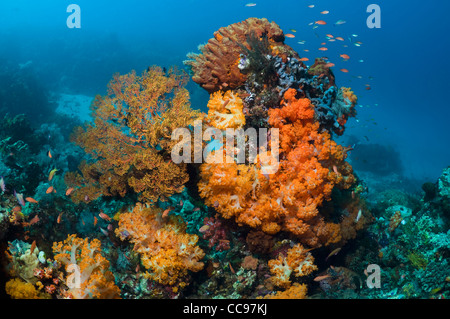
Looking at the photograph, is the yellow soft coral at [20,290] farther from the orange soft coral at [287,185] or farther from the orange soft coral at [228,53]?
the orange soft coral at [228,53]

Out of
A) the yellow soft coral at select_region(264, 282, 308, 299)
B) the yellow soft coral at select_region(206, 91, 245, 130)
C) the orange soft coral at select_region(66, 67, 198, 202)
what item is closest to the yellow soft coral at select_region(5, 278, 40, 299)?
the orange soft coral at select_region(66, 67, 198, 202)

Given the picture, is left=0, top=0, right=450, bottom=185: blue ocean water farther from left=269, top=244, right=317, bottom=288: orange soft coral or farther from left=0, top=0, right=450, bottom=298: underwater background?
left=269, top=244, right=317, bottom=288: orange soft coral

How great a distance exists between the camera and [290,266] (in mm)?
4867

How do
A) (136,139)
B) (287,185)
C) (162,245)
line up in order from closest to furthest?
(162,245), (287,185), (136,139)

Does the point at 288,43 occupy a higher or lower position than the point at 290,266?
higher

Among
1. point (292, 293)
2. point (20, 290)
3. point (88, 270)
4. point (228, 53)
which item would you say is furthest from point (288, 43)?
point (20, 290)

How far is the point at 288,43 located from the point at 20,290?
10823cm

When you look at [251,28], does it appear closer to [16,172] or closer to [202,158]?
[202,158]

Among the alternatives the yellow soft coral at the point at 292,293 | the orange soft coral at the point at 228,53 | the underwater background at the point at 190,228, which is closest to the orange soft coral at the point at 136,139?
the underwater background at the point at 190,228

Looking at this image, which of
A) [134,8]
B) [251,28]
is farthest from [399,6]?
[251,28]

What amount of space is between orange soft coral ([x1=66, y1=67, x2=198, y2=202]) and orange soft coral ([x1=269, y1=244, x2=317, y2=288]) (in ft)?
Result: 8.21

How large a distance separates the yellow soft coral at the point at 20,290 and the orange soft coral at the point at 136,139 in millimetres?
1943

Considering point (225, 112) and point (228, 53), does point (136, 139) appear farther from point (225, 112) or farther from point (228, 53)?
point (228, 53)

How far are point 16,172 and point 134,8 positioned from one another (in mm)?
105890
